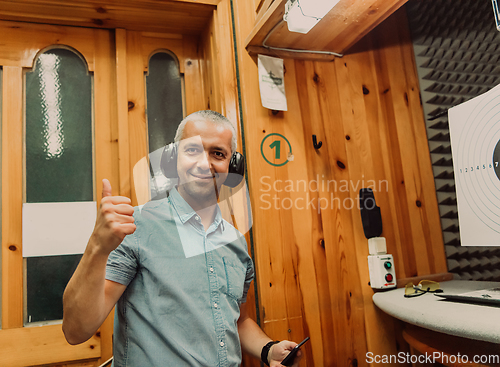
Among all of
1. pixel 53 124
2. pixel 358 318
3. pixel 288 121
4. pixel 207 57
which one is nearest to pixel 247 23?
pixel 207 57

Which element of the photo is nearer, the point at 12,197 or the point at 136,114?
the point at 12,197

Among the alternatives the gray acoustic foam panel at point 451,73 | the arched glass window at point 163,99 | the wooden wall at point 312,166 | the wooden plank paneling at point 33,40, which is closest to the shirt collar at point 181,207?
the wooden wall at point 312,166

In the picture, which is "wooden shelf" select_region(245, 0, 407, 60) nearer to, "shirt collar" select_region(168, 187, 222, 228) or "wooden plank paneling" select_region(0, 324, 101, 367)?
"shirt collar" select_region(168, 187, 222, 228)

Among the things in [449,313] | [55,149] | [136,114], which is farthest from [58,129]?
[449,313]

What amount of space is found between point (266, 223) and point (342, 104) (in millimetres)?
646

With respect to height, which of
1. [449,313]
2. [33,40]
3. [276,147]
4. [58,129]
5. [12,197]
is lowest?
[449,313]

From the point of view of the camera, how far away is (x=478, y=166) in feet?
3.25

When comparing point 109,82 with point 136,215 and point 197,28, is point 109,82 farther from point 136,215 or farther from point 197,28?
point 136,215

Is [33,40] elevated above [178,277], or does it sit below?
above

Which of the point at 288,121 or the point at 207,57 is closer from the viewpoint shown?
the point at 288,121

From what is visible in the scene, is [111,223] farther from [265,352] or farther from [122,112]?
[122,112]

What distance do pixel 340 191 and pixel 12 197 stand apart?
4.26 feet

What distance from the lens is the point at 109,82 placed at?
1.48 m

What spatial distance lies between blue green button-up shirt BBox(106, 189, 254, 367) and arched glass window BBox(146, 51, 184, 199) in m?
0.53
